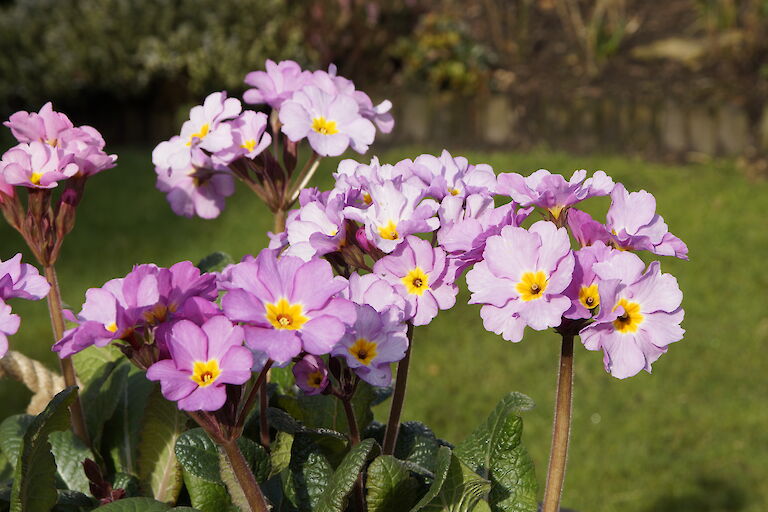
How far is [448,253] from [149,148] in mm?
5823

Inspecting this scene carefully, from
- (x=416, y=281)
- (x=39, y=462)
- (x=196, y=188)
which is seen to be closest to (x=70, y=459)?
(x=39, y=462)

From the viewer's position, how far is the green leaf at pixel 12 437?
136 cm

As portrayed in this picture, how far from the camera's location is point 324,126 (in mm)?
1233

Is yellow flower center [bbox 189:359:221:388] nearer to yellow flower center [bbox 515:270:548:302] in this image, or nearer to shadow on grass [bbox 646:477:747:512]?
yellow flower center [bbox 515:270:548:302]

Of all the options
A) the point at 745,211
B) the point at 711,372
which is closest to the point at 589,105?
the point at 745,211

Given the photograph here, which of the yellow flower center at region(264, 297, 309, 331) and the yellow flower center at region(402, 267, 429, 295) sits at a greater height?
the yellow flower center at region(402, 267, 429, 295)

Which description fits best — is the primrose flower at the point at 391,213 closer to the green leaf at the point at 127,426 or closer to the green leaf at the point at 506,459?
the green leaf at the point at 506,459

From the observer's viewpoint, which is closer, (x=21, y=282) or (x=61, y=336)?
(x=21, y=282)

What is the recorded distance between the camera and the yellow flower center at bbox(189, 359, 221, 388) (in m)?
0.84

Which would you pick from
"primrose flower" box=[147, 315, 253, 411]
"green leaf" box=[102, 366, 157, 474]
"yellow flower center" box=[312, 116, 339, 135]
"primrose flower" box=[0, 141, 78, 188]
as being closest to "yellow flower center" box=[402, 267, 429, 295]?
"primrose flower" box=[147, 315, 253, 411]

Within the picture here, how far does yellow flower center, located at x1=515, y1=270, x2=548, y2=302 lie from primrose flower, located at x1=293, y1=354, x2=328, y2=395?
8.4 inches

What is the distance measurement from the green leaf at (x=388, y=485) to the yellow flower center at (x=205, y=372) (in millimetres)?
258

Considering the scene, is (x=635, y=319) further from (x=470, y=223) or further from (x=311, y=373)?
(x=311, y=373)

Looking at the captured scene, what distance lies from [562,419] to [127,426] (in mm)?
672
